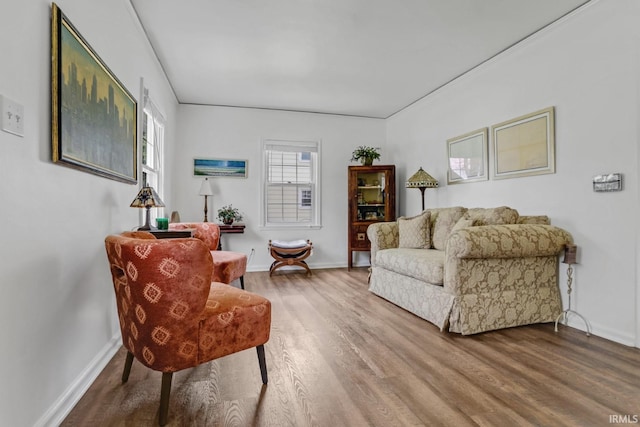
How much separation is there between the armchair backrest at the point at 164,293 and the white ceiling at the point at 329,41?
7.01 feet

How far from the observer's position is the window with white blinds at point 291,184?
533cm

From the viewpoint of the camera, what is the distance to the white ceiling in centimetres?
266

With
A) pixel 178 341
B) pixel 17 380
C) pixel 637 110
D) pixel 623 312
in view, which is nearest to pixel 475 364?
pixel 623 312

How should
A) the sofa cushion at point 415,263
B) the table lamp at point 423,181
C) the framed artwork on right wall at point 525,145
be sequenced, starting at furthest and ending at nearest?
the table lamp at point 423,181, the framed artwork on right wall at point 525,145, the sofa cushion at point 415,263

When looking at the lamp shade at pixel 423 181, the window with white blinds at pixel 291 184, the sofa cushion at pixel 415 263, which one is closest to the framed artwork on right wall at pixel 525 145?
the lamp shade at pixel 423 181

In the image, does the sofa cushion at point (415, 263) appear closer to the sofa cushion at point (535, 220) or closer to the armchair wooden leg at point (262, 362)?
the sofa cushion at point (535, 220)

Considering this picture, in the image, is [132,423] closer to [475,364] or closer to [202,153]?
[475,364]

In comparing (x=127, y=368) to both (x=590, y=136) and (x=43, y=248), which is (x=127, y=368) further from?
(x=590, y=136)

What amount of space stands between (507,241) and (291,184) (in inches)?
139

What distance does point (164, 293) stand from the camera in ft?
4.67

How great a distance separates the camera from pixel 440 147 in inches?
176

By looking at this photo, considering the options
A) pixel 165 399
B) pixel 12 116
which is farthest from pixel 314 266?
pixel 12 116

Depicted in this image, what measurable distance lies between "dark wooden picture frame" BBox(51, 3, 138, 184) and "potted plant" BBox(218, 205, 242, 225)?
7.89 feet

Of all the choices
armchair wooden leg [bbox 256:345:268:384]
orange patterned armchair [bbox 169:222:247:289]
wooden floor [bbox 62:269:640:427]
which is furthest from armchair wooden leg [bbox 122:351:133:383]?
orange patterned armchair [bbox 169:222:247:289]
